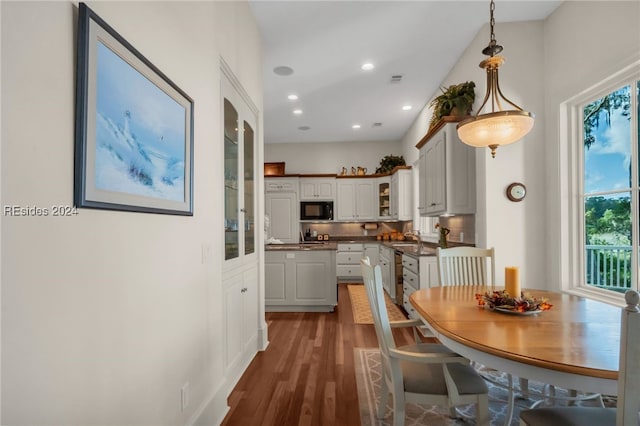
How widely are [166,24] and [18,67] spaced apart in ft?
2.86

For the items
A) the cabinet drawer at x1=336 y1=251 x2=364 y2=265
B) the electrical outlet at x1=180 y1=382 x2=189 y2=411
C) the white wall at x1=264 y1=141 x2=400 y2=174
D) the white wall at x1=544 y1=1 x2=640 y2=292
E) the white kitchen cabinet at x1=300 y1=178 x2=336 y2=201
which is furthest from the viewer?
the white wall at x1=264 y1=141 x2=400 y2=174

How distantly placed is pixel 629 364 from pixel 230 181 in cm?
235

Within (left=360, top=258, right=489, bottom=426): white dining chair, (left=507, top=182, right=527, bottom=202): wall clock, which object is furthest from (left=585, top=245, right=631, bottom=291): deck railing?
(left=360, top=258, right=489, bottom=426): white dining chair

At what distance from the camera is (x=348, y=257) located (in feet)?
22.9

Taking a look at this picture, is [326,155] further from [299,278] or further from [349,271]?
[299,278]

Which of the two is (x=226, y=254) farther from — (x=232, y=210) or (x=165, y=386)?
(x=165, y=386)

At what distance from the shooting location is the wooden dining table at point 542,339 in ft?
3.50

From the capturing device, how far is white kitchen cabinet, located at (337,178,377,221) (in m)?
7.25

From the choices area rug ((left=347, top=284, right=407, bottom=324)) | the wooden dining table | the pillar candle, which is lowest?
area rug ((left=347, top=284, right=407, bottom=324))

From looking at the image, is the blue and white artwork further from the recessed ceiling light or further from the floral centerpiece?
the recessed ceiling light

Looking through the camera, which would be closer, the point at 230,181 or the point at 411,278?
the point at 230,181

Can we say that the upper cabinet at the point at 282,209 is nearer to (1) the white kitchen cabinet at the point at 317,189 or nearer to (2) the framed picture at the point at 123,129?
(1) the white kitchen cabinet at the point at 317,189

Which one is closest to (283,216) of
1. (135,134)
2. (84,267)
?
(135,134)

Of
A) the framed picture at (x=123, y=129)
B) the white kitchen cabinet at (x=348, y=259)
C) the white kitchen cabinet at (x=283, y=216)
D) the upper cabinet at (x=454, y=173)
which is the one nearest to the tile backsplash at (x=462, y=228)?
the upper cabinet at (x=454, y=173)
